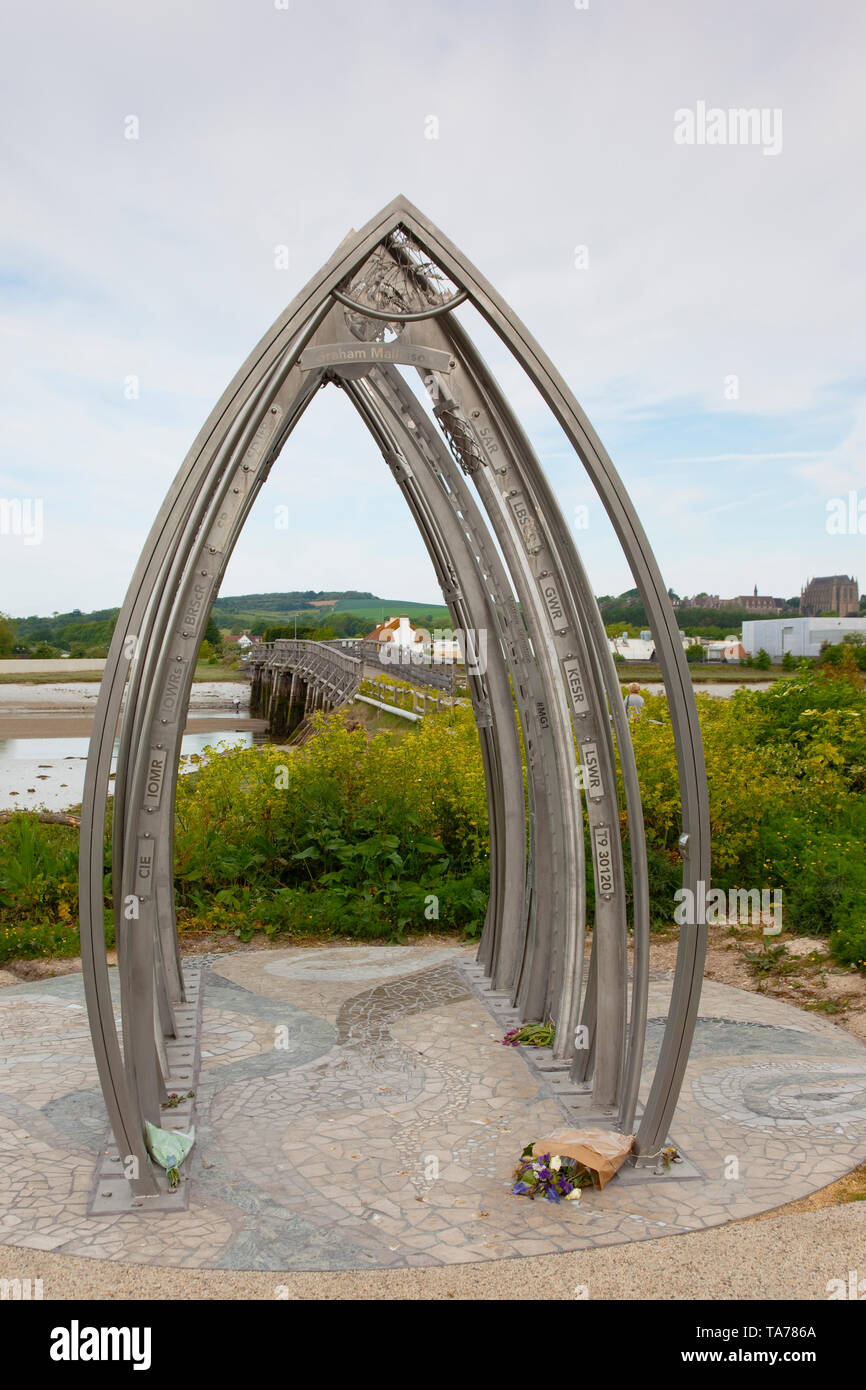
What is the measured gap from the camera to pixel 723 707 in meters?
14.3

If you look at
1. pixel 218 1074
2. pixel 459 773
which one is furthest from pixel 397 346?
pixel 459 773

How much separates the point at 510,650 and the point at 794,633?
3781cm

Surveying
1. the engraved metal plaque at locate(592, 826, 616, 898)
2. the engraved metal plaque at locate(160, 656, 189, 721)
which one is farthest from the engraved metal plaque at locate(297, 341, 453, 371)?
the engraved metal plaque at locate(592, 826, 616, 898)

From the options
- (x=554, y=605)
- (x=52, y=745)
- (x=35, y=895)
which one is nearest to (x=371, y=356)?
(x=554, y=605)

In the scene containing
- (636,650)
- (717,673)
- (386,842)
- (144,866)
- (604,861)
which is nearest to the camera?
(144,866)

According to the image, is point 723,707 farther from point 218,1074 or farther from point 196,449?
point 196,449

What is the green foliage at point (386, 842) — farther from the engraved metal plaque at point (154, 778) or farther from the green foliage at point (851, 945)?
the engraved metal plaque at point (154, 778)

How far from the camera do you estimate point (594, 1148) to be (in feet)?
16.8

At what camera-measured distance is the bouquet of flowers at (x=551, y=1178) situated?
4.97 m

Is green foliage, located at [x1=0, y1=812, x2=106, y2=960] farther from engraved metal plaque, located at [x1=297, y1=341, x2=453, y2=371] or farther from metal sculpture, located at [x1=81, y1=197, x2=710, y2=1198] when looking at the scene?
engraved metal plaque, located at [x1=297, y1=341, x2=453, y2=371]

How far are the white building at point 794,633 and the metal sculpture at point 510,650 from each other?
114 ft

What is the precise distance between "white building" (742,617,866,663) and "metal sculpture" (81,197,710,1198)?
3470 centimetres

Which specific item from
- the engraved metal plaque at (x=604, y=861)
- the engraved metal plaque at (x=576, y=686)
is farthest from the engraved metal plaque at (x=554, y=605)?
the engraved metal plaque at (x=604, y=861)
